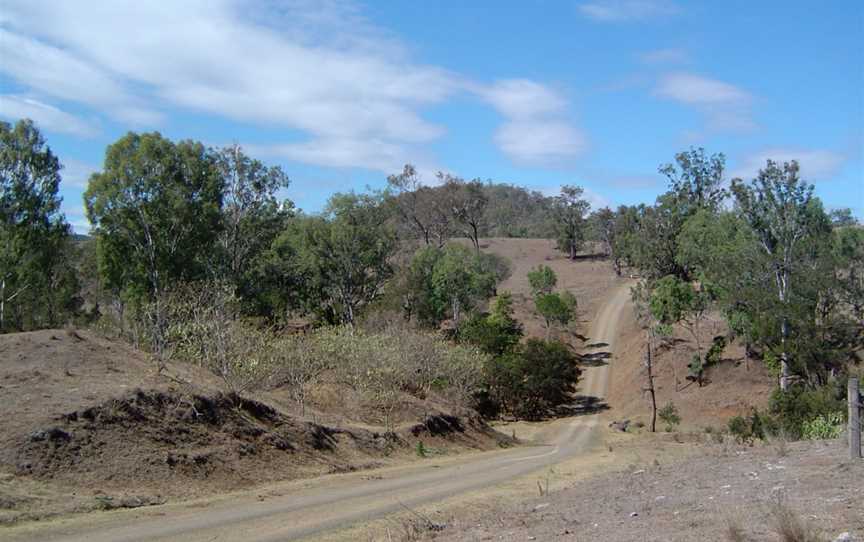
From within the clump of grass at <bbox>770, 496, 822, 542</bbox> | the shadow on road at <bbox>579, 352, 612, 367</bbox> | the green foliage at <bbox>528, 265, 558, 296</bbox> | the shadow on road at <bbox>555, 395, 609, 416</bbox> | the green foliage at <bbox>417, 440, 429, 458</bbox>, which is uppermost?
the green foliage at <bbox>528, 265, 558, 296</bbox>

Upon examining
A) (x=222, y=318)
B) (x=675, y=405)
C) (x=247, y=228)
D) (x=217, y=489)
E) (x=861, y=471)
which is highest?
(x=247, y=228)

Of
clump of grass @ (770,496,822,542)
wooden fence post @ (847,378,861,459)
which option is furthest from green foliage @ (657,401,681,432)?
clump of grass @ (770,496,822,542)

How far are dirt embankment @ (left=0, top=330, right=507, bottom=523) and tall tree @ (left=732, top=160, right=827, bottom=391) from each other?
115 ft

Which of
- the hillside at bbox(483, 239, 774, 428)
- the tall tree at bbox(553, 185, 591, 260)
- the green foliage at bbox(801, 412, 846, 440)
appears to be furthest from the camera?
the tall tree at bbox(553, 185, 591, 260)

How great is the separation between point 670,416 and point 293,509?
41.1 m

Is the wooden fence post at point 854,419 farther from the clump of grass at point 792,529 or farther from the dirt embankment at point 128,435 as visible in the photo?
the dirt embankment at point 128,435

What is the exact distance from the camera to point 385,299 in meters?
70.1

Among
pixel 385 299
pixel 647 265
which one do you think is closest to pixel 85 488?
pixel 385 299

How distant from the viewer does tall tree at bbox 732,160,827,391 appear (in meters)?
51.4

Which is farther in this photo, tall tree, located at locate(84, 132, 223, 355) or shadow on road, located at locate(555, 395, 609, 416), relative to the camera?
shadow on road, located at locate(555, 395, 609, 416)

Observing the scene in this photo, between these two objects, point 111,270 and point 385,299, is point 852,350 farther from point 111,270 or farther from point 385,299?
point 111,270

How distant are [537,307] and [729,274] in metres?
26.6

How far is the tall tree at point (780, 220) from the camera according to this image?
169 ft

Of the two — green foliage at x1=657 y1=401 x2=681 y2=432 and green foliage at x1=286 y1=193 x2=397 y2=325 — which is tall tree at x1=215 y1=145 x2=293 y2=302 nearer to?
green foliage at x1=286 y1=193 x2=397 y2=325
